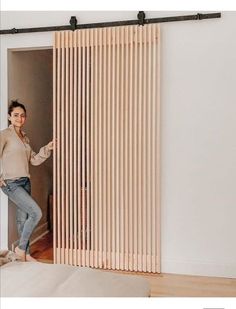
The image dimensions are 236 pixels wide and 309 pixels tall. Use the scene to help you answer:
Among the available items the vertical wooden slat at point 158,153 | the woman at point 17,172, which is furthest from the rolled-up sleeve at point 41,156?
the vertical wooden slat at point 158,153

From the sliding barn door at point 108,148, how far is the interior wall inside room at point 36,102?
1.86 feet

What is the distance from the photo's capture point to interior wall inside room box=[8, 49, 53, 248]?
407cm

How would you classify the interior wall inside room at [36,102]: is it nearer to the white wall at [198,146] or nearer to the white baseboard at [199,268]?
the white wall at [198,146]

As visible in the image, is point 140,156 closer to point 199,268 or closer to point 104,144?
point 104,144

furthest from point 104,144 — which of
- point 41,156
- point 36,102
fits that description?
point 36,102

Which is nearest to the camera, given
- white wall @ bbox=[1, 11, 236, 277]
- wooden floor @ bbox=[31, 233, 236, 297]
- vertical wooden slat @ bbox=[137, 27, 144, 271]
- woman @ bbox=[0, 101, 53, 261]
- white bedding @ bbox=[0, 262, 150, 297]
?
white bedding @ bbox=[0, 262, 150, 297]

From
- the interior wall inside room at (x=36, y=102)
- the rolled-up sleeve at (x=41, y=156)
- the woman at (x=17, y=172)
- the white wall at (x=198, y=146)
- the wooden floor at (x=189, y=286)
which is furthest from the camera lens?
the interior wall inside room at (x=36, y=102)

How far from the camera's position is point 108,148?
12.0 feet

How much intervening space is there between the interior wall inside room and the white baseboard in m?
1.63

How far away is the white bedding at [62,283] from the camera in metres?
1.80

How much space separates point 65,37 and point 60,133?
898 millimetres

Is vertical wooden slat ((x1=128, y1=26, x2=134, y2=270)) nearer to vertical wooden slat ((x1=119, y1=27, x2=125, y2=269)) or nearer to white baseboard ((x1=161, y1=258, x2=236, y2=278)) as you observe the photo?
vertical wooden slat ((x1=119, y1=27, x2=125, y2=269))

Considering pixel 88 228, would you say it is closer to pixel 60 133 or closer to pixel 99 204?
pixel 99 204

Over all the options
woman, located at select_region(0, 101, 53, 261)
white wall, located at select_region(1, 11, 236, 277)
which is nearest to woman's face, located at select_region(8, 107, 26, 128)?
woman, located at select_region(0, 101, 53, 261)
